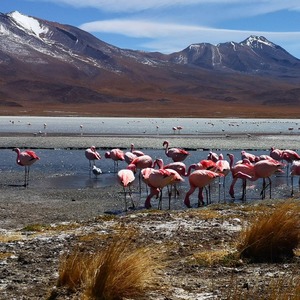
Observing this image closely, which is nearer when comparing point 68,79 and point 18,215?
point 18,215

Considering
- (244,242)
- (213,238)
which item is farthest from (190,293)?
(213,238)

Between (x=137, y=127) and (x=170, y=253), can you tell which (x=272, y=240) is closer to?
(x=170, y=253)

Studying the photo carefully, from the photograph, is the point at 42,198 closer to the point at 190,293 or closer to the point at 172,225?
the point at 172,225

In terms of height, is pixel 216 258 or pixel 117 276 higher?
pixel 117 276

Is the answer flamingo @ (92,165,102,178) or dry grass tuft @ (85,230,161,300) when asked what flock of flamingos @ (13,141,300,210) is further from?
dry grass tuft @ (85,230,161,300)

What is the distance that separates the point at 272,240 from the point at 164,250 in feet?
4.39

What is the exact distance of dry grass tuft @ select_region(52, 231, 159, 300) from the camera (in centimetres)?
552

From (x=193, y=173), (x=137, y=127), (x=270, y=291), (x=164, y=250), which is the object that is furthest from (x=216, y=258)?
(x=137, y=127)

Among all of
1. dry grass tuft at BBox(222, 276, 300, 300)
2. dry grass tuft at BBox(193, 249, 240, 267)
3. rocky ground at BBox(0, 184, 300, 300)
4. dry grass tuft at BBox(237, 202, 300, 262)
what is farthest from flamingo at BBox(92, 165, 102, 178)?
dry grass tuft at BBox(222, 276, 300, 300)

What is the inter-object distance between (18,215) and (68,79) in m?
188

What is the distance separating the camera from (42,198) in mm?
15281

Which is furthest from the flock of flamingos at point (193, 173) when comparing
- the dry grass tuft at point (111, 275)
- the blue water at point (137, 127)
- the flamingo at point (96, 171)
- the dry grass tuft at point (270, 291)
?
the blue water at point (137, 127)

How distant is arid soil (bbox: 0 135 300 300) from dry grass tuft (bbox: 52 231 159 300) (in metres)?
0.14

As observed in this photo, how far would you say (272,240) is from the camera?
7129mm
